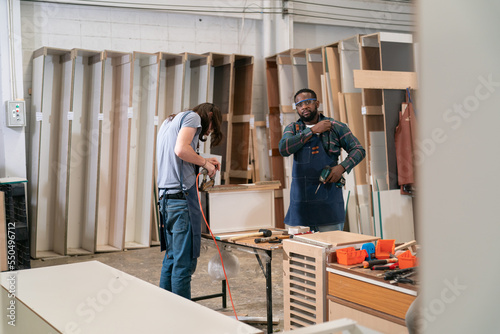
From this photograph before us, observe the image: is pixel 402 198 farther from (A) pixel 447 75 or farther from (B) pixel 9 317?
(A) pixel 447 75

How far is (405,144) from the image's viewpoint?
15.7 feet

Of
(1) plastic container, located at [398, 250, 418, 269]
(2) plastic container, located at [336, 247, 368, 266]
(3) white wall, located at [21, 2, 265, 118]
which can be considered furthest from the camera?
(3) white wall, located at [21, 2, 265, 118]

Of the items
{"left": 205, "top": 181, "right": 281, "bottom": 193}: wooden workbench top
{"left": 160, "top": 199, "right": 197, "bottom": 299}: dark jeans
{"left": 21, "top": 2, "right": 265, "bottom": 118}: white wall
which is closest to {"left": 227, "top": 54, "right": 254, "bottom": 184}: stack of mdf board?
{"left": 21, "top": 2, "right": 265, "bottom": 118}: white wall

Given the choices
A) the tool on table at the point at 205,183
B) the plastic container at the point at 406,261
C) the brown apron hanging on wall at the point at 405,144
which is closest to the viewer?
the plastic container at the point at 406,261

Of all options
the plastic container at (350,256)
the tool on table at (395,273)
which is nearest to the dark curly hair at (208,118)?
the plastic container at (350,256)

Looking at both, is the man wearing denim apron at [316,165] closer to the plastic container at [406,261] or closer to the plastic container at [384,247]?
the plastic container at [384,247]

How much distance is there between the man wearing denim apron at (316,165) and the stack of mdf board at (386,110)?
1.46m

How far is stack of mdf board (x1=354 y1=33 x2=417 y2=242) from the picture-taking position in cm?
486

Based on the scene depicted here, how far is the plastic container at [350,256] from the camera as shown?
7.38 feet

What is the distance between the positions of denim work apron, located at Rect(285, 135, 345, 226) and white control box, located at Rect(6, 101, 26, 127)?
3.14m

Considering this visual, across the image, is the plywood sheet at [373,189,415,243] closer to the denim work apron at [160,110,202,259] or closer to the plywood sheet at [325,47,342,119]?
the plywood sheet at [325,47,342,119]

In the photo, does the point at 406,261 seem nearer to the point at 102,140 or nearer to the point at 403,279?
the point at 403,279

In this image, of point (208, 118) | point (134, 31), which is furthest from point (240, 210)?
point (134, 31)

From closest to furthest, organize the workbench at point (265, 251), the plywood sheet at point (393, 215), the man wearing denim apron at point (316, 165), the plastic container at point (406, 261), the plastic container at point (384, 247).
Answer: the plastic container at point (406, 261) < the plastic container at point (384, 247) < the workbench at point (265, 251) < the man wearing denim apron at point (316, 165) < the plywood sheet at point (393, 215)
